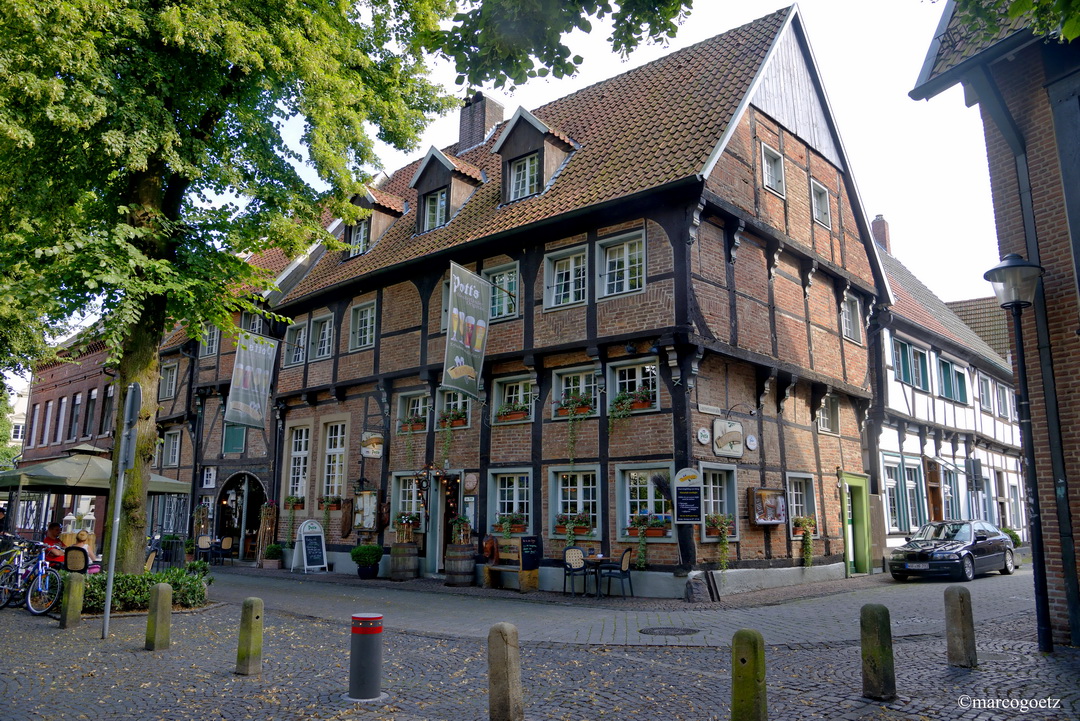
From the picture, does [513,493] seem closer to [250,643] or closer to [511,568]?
[511,568]

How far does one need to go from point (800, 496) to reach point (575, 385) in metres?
5.68

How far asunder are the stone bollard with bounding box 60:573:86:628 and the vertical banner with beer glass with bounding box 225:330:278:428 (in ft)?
27.8

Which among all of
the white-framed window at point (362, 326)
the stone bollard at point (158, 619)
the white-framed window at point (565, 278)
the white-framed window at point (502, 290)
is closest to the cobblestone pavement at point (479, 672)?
the stone bollard at point (158, 619)

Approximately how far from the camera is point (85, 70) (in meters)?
10.7

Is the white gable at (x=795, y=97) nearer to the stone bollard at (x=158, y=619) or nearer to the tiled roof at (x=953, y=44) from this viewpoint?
the tiled roof at (x=953, y=44)

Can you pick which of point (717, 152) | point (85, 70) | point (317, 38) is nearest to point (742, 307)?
point (717, 152)

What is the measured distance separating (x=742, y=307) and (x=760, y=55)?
18.1 ft

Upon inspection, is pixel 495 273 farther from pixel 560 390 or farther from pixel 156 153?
pixel 156 153

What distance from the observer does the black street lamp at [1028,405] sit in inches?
323

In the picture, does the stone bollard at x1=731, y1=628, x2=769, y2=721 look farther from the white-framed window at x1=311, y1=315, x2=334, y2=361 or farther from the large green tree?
the white-framed window at x1=311, y1=315, x2=334, y2=361

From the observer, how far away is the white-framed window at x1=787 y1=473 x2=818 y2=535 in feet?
56.2

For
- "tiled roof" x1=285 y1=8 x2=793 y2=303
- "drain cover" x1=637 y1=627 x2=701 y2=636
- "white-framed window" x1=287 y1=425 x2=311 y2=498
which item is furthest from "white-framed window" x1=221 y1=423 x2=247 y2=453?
"drain cover" x1=637 y1=627 x2=701 y2=636

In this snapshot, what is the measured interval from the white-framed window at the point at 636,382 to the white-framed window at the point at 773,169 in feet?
17.5

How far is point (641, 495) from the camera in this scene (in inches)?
590
